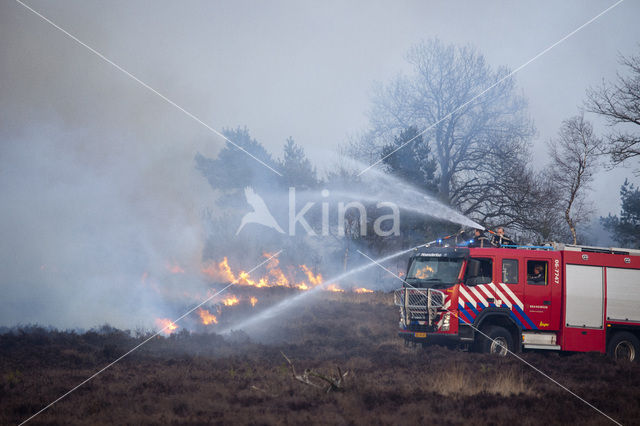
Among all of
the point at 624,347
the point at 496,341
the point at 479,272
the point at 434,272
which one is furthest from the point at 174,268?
the point at 624,347

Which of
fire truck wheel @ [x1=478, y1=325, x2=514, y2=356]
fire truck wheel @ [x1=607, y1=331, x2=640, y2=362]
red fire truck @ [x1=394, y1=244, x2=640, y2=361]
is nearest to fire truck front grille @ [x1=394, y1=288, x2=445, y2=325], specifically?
red fire truck @ [x1=394, y1=244, x2=640, y2=361]

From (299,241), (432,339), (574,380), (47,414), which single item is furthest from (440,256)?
(299,241)

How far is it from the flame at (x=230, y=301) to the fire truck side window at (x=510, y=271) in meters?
14.4

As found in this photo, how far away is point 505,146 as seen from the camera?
32438mm

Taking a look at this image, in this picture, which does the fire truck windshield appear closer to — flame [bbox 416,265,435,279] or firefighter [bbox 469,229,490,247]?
flame [bbox 416,265,435,279]

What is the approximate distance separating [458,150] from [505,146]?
128 inches

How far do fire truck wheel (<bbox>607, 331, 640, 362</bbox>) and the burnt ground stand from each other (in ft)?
3.12

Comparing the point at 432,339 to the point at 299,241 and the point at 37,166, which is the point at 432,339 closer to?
the point at 37,166

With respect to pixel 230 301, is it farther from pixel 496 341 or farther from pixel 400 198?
pixel 496 341

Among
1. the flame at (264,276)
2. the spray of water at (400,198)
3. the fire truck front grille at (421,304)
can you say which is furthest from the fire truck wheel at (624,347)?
the flame at (264,276)

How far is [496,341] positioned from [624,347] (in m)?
4.23

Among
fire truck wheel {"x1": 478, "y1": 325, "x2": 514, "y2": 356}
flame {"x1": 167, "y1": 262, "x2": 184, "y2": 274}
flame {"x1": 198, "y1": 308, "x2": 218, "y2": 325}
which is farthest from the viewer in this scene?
flame {"x1": 167, "y1": 262, "x2": 184, "y2": 274}

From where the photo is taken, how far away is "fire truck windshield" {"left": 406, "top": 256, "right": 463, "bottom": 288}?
14.9 m

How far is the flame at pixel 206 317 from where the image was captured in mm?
24312
